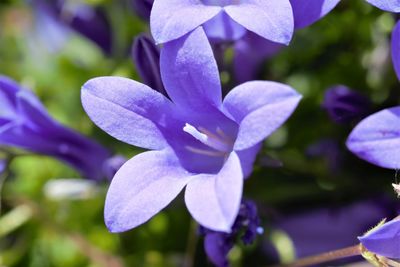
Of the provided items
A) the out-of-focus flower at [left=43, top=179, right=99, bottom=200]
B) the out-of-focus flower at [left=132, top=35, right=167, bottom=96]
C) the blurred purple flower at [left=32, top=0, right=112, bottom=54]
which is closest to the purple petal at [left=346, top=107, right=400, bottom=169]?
the out-of-focus flower at [left=132, top=35, right=167, bottom=96]

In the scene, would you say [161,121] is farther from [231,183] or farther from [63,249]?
[63,249]

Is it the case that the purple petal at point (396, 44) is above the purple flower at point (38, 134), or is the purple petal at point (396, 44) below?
above

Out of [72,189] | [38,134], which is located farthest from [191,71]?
[72,189]

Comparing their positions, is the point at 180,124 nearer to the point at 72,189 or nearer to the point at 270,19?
the point at 270,19

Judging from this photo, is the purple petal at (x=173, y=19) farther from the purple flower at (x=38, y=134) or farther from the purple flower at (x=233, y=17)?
the purple flower at (x=38, y=134)

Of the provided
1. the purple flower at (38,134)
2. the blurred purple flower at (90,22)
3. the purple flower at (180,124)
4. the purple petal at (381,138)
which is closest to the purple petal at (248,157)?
the purple flower at (180,124)

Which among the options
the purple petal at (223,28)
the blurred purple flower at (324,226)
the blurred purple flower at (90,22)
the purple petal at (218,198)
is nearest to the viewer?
the purple petal at (218,198)
